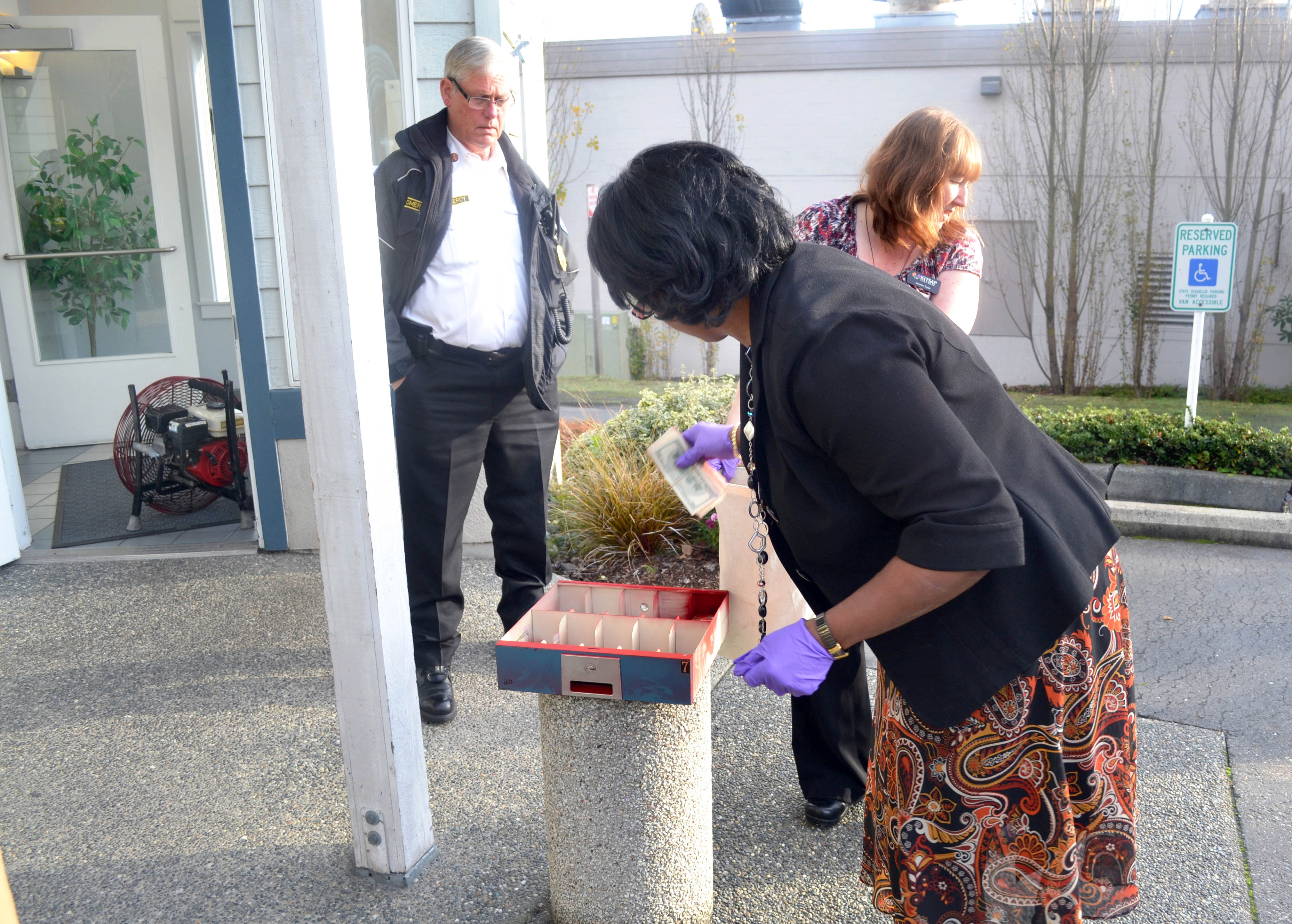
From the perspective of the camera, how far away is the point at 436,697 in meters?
3.35

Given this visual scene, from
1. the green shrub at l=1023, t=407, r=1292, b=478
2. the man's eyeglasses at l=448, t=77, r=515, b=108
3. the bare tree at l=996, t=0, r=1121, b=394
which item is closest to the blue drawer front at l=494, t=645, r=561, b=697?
the man's eyeglasses at l=448, t=77, r=515, b=108

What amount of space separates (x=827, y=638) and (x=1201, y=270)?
21.7 ft

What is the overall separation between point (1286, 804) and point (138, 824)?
338 centimetres

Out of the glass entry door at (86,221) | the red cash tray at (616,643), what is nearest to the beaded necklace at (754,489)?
the red cash tray at (616,643)

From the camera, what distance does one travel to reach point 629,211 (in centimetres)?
154

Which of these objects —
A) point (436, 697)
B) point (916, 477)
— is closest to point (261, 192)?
point (436, 697)

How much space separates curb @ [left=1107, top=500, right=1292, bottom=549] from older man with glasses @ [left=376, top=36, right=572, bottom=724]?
3500mm

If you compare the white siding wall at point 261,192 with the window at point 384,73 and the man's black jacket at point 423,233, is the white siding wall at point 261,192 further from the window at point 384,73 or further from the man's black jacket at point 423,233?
the man's black jacket at point 423,233

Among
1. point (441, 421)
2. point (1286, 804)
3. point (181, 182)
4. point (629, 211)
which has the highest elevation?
point (181, 182)

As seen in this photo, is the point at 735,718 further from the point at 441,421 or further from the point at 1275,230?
the point at 1275,230

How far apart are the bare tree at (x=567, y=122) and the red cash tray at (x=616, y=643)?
476 inches

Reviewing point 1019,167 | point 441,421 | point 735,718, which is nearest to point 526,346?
point 441,421

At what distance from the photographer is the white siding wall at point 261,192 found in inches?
183

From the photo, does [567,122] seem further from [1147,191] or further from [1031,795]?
[1031,795]
